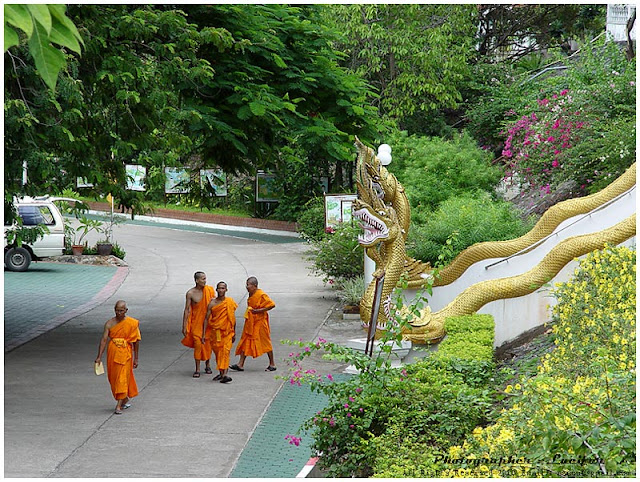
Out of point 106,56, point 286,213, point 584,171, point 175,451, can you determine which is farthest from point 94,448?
point 286,213

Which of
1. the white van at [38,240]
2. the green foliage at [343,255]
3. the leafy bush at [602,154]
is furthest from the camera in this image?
the white van at [38,240]

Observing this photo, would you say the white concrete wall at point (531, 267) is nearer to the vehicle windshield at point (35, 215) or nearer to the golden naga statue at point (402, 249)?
the golden naga statue at point (402, 249)

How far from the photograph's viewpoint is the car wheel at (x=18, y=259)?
78.7ft

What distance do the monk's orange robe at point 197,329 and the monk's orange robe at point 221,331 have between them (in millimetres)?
140

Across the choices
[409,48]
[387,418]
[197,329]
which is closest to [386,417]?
[387,418]

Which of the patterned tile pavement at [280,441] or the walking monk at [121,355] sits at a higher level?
the walking monk at [121,355]

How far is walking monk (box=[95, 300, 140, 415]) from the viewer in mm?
10594

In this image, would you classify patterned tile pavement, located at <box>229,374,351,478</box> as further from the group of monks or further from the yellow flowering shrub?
the yellow flowering shrub

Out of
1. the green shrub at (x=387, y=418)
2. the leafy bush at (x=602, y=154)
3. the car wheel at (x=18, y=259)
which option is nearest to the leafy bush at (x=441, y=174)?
the leafy bush at (x=602, y=154)

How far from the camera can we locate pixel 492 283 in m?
12.5

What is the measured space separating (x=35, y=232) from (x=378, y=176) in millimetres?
4914

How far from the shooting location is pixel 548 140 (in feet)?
62.0

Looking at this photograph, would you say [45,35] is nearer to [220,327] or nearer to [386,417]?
[386,417]

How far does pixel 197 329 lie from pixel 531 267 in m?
4.61
